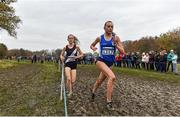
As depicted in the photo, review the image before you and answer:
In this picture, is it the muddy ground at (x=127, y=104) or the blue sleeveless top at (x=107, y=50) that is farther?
the blue sleeveless top at (x=107, y=50)

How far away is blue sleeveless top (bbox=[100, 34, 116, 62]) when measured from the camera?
10.8m

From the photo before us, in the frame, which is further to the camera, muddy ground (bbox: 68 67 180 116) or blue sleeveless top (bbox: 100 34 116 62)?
blue sleeveless top (bbox: 100 34 116 62)

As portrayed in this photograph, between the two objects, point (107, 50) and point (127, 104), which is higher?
point (107, 50)

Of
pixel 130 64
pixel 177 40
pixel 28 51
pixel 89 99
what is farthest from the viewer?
pixel 28 51

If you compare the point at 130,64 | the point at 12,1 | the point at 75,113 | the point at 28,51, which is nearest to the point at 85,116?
the point at 75,113

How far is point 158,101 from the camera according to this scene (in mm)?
12977

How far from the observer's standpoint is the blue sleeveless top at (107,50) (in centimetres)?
1082

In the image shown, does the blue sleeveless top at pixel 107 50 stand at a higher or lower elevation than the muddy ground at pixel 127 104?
higher

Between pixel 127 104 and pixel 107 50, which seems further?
pixel 127 104

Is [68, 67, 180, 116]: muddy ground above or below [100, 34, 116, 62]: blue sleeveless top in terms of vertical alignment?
below

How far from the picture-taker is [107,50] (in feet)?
35.6

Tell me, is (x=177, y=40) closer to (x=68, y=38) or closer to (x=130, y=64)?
(x=130, y=64)

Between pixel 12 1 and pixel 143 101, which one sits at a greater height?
pixel 12 1

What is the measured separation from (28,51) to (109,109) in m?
186
